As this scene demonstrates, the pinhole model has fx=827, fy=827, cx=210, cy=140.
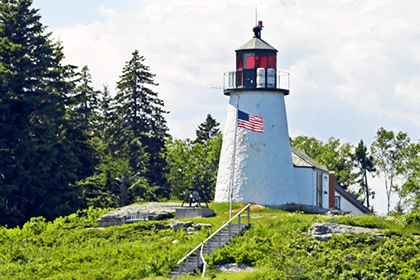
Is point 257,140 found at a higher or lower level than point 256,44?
lower

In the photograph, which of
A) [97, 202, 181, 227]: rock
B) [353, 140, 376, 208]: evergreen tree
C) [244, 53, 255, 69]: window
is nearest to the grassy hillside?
[97, 202, 181, 227]: rock

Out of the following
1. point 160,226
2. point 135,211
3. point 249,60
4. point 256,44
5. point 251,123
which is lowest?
point 160,226

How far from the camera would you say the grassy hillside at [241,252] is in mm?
27766

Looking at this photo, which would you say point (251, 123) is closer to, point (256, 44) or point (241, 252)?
point (256, 44)

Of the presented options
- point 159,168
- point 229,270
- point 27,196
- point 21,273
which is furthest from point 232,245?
point 159,168

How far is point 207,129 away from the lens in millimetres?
87250

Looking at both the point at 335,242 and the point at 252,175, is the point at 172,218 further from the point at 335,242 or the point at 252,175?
the point at 335,242

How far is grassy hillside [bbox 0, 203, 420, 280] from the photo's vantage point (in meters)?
27.8

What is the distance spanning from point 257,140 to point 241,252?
45.0 feet

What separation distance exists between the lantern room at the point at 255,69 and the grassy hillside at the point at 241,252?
27.0ft

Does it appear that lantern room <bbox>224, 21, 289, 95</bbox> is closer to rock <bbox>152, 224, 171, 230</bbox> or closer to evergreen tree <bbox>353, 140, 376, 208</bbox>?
rock <bbox>152, 224, 171, 230</bbox>

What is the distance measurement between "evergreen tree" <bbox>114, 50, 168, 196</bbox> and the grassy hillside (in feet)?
90.8

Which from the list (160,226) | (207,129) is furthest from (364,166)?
(160,226)

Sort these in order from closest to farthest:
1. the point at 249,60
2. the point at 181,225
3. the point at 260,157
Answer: the point at 181,225
the point at 260,157
the point at 249,60
